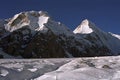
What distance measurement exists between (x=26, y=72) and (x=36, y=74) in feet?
2.40

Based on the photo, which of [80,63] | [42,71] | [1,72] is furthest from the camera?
[80,63]

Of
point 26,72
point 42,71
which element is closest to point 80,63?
point 42,71

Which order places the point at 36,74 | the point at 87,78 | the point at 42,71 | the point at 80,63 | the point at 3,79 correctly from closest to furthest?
the point at 87,78
the point at 3,79
the point at 36,74
the point at 42,71
the point at 80,63

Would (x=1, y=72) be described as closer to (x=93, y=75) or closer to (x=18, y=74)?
(x=18, y=74)

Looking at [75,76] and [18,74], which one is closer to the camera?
[75,76]

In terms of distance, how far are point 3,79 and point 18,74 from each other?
175cm

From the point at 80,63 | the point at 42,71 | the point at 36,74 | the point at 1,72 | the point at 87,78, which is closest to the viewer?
the point at 87,78

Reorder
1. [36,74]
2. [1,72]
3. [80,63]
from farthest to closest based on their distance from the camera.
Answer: [80,63] → [36,74] → [1,72]

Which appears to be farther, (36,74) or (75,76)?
(36,74)

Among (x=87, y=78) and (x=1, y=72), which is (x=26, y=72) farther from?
(x=87, y=78)

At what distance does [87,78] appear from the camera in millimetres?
16391

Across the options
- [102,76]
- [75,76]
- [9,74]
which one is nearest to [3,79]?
[9,74]

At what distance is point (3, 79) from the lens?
17672 mm

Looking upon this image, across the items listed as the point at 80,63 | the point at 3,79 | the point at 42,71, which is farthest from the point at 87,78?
the point at 80,63
